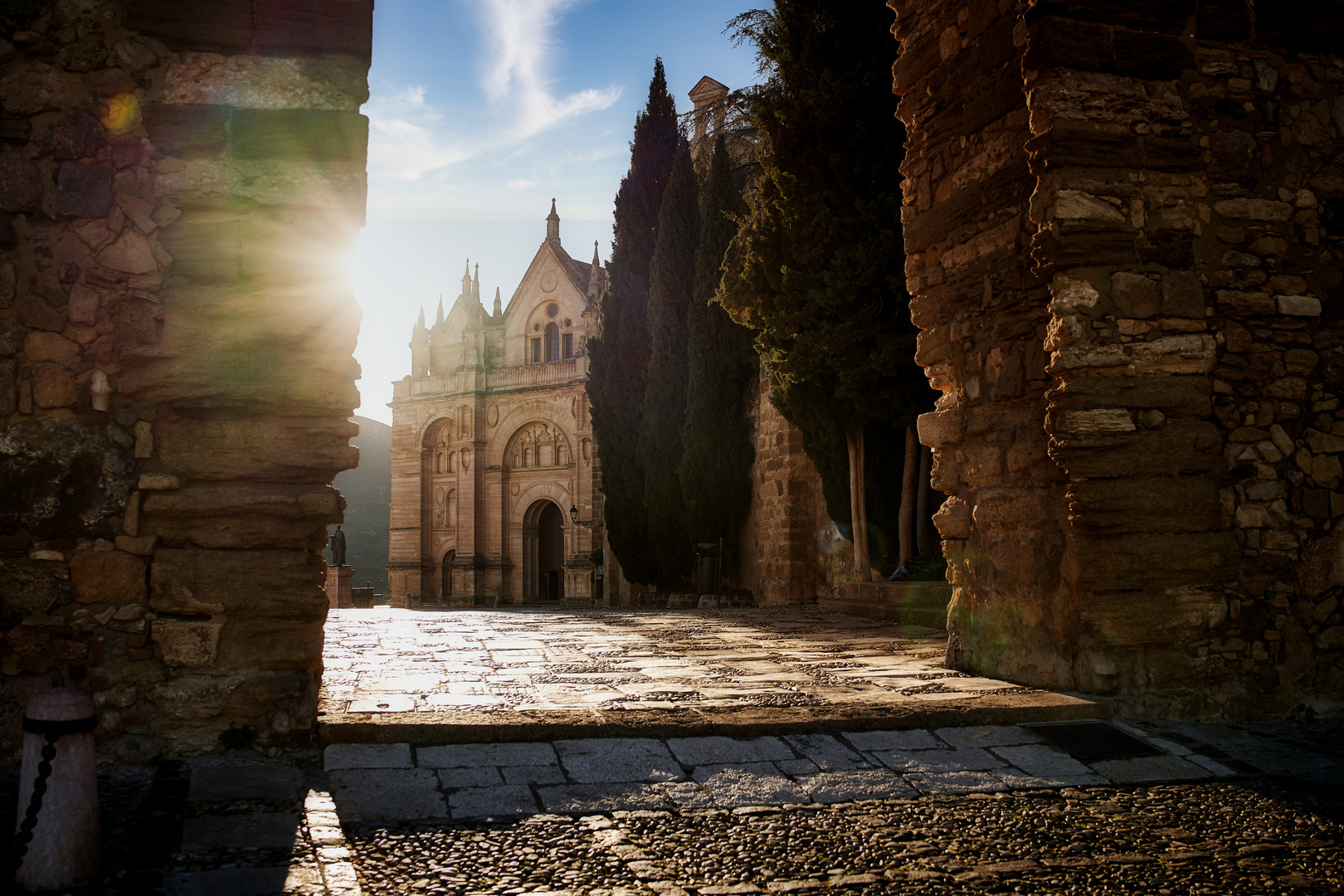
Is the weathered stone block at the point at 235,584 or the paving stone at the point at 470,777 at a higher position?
the weathered stone block at the point at 235,584

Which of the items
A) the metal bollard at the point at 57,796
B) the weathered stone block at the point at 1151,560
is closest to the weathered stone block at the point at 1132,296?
the weathered stone block at the point at 1151,560

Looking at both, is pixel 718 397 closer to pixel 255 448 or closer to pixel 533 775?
pixel 255 448

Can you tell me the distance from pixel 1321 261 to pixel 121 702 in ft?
18.5

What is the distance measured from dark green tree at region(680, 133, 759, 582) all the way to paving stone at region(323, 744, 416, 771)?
1396 centimetres

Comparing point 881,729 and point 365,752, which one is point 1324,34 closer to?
point 881,729

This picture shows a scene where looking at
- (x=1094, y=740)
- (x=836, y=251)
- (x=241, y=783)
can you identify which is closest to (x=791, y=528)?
(x=836, y=251)

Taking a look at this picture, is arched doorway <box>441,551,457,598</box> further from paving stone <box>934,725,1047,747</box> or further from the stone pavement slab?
paving stone <box>934,725,1047,747</box>

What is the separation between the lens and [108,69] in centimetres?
368

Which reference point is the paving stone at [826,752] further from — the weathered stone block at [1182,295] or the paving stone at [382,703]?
the weathered stone block at [1182,295]

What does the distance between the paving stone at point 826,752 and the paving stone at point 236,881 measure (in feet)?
5.95

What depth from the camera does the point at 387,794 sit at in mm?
3080

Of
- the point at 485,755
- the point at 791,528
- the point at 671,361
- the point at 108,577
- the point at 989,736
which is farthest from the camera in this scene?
the point at 671,361

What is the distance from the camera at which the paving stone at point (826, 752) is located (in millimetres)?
3482

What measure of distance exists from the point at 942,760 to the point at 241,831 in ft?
7.83
